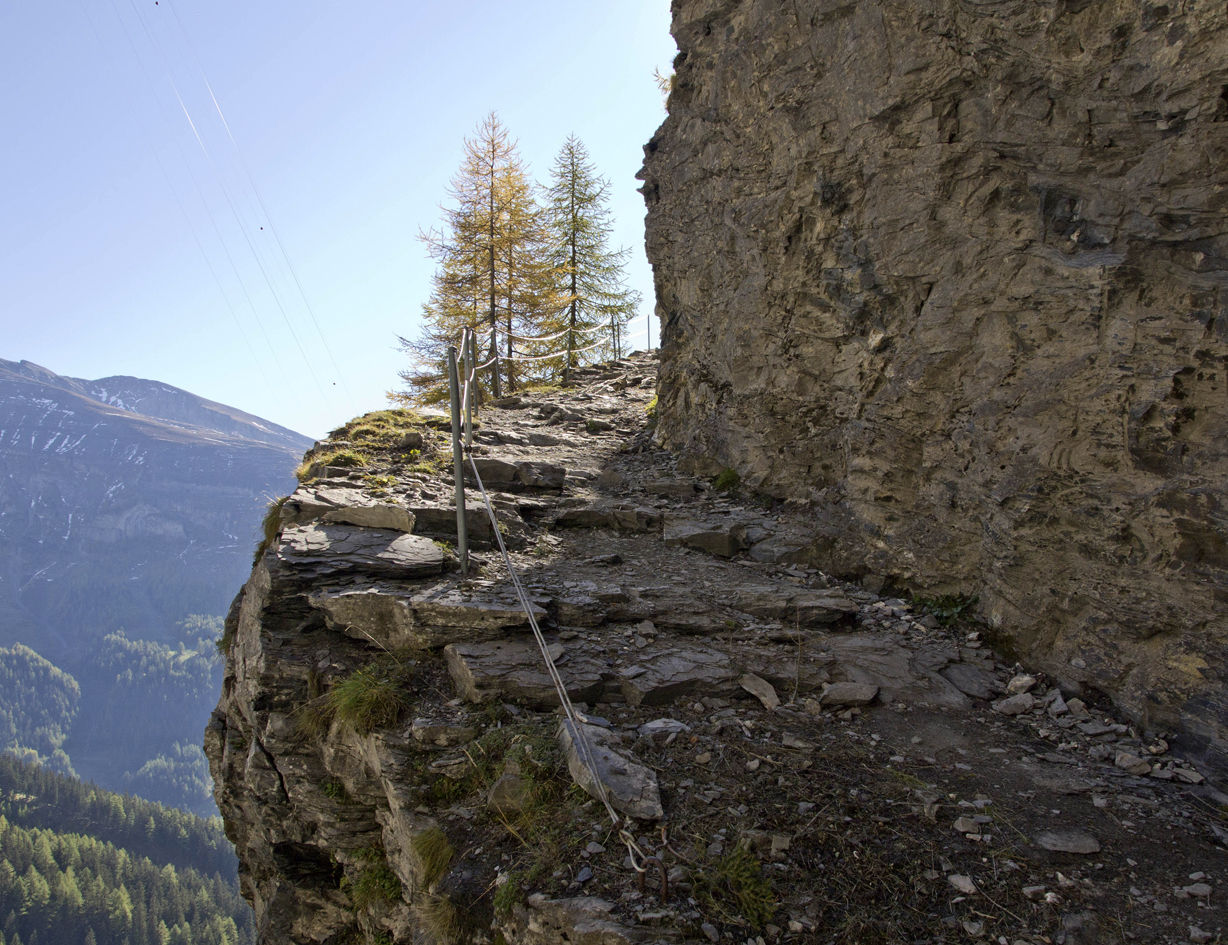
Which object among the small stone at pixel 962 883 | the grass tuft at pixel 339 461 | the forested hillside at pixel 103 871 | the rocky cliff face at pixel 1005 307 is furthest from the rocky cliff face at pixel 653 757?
the forested hillside at pixel 103 871

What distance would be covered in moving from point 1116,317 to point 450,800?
6.55m

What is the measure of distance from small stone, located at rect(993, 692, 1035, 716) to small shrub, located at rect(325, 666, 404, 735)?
501cm

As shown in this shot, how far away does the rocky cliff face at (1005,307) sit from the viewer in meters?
4.89

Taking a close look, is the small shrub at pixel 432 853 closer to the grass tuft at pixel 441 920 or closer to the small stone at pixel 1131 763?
the grass tuft at pixel 441 920

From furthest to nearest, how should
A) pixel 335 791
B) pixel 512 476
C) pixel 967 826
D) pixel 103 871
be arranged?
pixel 103 871
pixel 512 476
pixel 335 791
pixel 967 826

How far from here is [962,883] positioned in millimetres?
3461

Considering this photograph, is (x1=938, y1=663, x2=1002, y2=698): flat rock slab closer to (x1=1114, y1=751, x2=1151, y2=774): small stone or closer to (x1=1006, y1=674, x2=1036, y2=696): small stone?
(x1=1006, y1=674, x2=1036, y2=696): small stone

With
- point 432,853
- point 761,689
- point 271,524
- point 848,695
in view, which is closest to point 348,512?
point 271,524

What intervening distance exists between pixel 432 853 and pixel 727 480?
7046 millimetres

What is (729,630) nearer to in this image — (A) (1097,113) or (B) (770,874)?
(B) (770,874)

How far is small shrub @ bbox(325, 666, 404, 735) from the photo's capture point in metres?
5.49

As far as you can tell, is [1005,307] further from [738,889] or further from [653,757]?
[738,889]

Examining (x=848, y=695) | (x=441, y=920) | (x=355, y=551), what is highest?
(x=355, y=551)

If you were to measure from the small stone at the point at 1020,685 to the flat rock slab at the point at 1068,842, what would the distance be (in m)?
1.90
